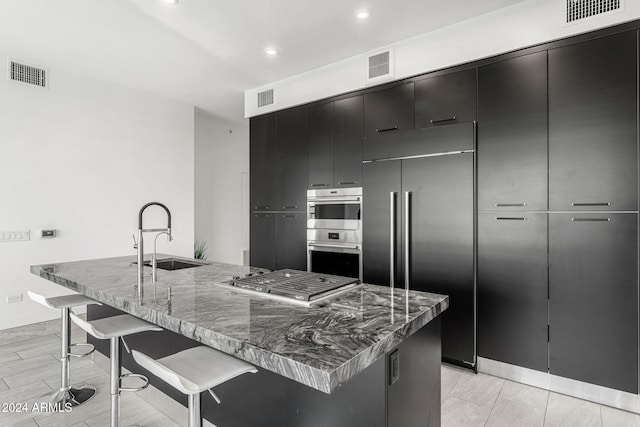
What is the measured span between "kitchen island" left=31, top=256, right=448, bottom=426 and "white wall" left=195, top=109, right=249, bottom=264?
13.0 ft

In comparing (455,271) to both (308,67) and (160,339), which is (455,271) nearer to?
(160,339)

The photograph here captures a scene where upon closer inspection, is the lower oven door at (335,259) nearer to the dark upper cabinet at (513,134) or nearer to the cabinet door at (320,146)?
the cabinet door at (320,146)

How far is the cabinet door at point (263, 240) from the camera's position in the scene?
4.27m

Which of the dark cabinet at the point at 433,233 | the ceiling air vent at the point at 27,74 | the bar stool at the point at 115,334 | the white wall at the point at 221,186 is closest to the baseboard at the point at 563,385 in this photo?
the dark cabinet at the point at 433,233

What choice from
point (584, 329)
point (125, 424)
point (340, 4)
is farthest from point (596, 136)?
point (125, 424)

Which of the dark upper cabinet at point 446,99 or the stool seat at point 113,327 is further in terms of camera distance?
the dark upper cabinet at point 446,99

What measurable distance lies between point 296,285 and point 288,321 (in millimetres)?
477

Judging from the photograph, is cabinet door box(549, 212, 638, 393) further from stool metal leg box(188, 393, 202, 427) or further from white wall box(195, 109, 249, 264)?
white wall box(195, 109, 249, 264)

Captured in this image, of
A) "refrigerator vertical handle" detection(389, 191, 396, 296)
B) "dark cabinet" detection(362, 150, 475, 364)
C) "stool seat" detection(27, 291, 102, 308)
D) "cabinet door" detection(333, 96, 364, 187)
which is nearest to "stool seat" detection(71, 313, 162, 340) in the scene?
"stool seat" detection(27, 291, 102, 308)

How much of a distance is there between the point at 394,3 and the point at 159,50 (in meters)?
2.22

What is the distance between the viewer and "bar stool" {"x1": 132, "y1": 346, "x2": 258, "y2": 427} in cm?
112

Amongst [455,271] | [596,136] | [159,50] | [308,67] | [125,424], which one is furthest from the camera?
[308,67]

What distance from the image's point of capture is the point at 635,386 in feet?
7.12

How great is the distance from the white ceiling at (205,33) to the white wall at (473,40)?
0.28ft
